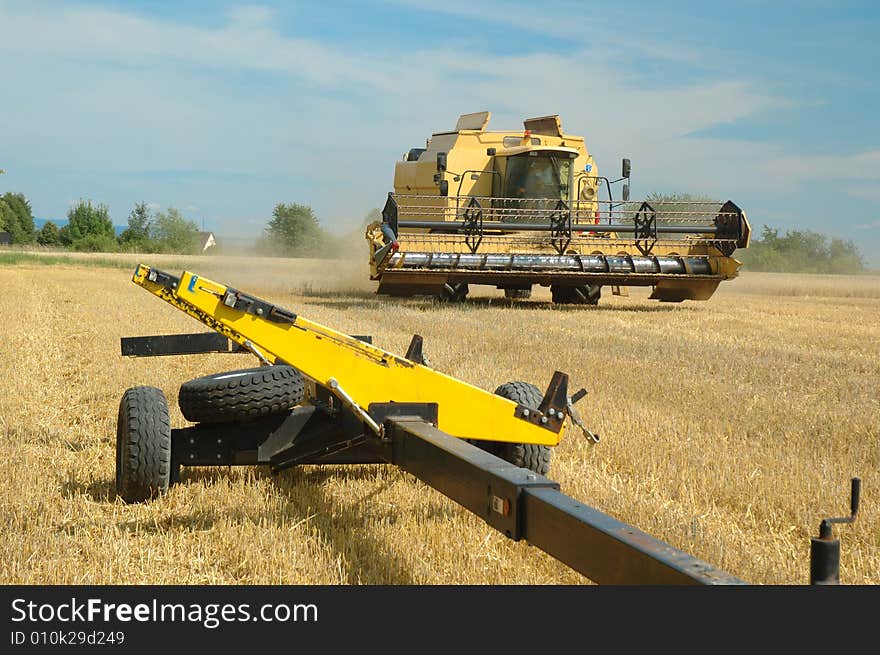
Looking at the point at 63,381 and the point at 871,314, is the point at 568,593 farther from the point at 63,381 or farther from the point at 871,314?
the point at 871,314

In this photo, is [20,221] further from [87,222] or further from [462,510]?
[462,510]

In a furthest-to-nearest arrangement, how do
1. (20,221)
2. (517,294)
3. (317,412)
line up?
(20,221), (517,294), (317,412)

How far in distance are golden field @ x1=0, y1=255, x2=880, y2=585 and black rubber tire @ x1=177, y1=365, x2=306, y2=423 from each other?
42 cm

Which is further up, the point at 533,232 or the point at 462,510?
the point at 533,232

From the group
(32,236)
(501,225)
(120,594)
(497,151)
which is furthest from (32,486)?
(32,236)

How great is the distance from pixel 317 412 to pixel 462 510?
831 millimetres

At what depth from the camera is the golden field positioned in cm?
372

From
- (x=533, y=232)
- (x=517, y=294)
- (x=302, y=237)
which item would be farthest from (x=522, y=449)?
(x=302, y=237)

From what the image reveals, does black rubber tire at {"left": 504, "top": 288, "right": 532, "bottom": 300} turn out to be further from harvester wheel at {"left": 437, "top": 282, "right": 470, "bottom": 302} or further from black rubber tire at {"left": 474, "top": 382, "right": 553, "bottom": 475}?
black rubber tire at {"left": 474, "top": 382, "right": 553, "bottom": 475}

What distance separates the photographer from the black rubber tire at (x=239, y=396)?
4449 mm

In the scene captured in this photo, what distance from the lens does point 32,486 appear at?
188 inches

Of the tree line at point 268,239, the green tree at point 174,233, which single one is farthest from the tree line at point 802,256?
the green tree at point 174,233

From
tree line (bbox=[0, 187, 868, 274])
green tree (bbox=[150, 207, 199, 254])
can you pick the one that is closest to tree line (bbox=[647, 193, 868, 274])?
tree line (bbox=[0, 187, 868, 274])

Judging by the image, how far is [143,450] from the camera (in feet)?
14.3
